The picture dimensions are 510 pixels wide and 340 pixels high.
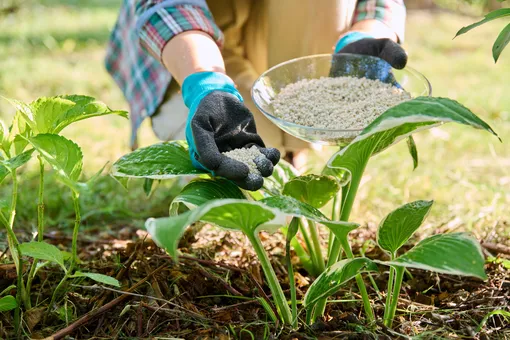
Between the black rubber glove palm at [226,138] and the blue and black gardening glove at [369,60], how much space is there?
1.15 ft

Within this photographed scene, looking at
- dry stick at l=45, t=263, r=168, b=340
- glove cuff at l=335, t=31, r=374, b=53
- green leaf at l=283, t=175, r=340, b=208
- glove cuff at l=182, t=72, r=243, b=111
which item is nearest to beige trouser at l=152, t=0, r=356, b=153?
glove cuff at l=335, t=31, r=374, b=53

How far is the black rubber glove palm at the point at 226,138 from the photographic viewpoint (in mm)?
1035

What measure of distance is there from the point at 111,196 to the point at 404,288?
1.08 metres

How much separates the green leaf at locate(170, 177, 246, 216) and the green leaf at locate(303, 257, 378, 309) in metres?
0.23

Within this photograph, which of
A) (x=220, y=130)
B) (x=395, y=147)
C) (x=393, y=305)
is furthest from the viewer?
(x=395, y=147)

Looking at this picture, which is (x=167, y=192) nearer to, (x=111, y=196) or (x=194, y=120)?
(x=111, y=196)

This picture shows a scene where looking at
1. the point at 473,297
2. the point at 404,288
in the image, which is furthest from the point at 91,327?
the point at 473,297

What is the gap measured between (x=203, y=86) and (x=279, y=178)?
280mm

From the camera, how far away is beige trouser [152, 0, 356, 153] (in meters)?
1.65

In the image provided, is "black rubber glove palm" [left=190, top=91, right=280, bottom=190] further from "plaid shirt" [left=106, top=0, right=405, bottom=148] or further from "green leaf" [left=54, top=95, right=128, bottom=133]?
"plaid shirt" [left=106, top=0, right=405, bottom=148]

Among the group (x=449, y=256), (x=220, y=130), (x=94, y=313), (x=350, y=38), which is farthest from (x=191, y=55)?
(x=449, y=256)

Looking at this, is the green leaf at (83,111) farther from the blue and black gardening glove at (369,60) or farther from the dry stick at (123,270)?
the blue and black gardening glove at (369,60)

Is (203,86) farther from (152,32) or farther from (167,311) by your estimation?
(167,311)

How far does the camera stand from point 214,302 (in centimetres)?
119
